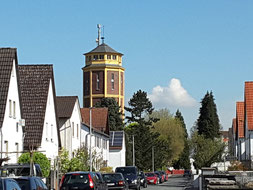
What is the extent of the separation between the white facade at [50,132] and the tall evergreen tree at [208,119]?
308ft

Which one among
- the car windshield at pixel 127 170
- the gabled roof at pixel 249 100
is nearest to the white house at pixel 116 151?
the gabled roof at pixel 249 100

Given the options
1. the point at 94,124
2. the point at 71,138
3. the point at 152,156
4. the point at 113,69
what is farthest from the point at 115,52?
the point at 71,138

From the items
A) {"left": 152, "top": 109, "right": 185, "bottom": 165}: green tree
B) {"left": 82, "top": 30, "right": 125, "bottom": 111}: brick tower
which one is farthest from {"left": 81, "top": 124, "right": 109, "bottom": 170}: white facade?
{"left": 82, "top": 30, "right": 125, "bottom": 111}: brick tower

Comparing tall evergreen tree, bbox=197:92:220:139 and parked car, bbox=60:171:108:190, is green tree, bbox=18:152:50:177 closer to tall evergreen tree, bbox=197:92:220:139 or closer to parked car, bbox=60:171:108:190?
parked car, bbox=60:171:108:190

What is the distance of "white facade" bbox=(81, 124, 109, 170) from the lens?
6162 centimetres

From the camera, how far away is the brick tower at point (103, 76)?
149 meters

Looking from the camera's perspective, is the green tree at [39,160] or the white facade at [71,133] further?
the white facade at [71,133]

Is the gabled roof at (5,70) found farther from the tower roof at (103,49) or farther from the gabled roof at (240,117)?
the tower roof at (103,49)

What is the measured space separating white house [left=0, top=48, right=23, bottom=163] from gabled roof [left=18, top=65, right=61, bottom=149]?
10.2 ft

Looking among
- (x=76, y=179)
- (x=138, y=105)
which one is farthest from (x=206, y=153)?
(x=76, y=179)

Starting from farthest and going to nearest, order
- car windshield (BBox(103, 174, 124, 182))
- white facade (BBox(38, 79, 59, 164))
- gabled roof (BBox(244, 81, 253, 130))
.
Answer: gabled roof (BBox(244, 81, 253, 130)) < white facade (BBox(38, 79, 59, 164)) < car windshield (BBox(103, 174, 124, 182))

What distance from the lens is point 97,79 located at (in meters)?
150

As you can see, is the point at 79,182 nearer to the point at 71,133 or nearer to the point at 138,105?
the point at 71,133

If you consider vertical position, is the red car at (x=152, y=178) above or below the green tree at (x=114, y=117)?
below
